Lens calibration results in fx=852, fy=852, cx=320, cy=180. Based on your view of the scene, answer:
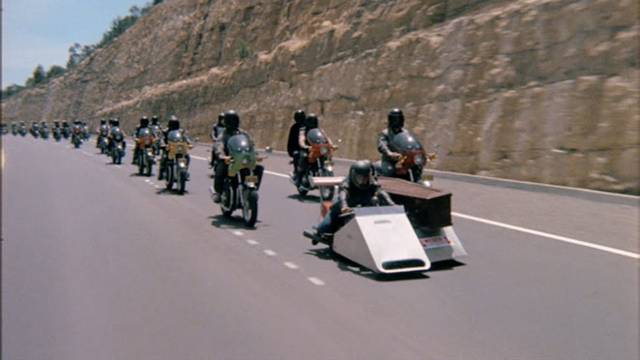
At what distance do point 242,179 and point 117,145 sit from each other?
2026cm

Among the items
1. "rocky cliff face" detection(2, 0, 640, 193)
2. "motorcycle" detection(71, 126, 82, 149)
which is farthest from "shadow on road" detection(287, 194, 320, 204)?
"motorcycle" detection(71, 126, 82, 149)

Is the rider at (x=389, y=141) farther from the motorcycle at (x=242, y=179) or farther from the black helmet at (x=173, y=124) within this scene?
the black helmet at (x=173, y=124)

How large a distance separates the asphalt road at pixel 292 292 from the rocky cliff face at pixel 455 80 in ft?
6.35

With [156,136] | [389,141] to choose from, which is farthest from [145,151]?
[389,141]

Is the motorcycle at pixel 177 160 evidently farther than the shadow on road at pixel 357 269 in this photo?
Yes

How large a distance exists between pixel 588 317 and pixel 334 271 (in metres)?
3.16

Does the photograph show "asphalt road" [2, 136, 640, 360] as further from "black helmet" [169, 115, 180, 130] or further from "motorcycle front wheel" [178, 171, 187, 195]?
"black helmet" [169, 115, 180, 130]

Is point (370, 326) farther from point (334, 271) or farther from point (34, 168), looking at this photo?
point (34, 168)

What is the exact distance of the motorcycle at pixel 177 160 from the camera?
795 inches

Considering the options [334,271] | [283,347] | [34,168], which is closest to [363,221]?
[334,271]

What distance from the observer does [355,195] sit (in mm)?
10539

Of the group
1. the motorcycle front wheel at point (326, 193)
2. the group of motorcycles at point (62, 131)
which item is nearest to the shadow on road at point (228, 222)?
Result: the motorcycle front wheel at point (326, 193)

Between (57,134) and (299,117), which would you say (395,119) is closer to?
(299,117)

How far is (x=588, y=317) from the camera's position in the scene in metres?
7.17
